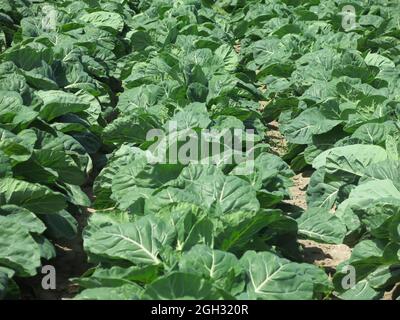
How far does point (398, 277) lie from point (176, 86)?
3125 millimetres

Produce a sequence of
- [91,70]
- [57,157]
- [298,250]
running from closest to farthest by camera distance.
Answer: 1. [298,250]
2. [57,157]
3. [91,70]

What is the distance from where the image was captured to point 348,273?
4480mm

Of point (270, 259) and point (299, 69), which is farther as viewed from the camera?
point (299, 69)

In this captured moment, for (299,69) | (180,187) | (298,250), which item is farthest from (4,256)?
(299,69)

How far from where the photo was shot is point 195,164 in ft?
15.5

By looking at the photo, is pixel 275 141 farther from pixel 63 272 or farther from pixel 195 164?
pixel 63 272

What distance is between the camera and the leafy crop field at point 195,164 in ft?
13.3

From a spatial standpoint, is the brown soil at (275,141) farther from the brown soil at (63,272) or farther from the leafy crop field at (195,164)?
the brown soil at (63,272)

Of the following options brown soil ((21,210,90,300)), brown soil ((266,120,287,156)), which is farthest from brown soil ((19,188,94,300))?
brown soil ((266,120,287,156))

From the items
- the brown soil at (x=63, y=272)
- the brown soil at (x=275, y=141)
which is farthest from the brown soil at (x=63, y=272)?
the brown soil at (x=275, y=141)

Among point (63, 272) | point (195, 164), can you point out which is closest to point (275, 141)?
point (195, 164)

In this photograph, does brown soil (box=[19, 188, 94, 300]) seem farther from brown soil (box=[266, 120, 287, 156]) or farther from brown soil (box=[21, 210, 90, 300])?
brown soil (box=[266, 120, 287, 156])

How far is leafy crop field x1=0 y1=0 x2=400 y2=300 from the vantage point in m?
4.05
